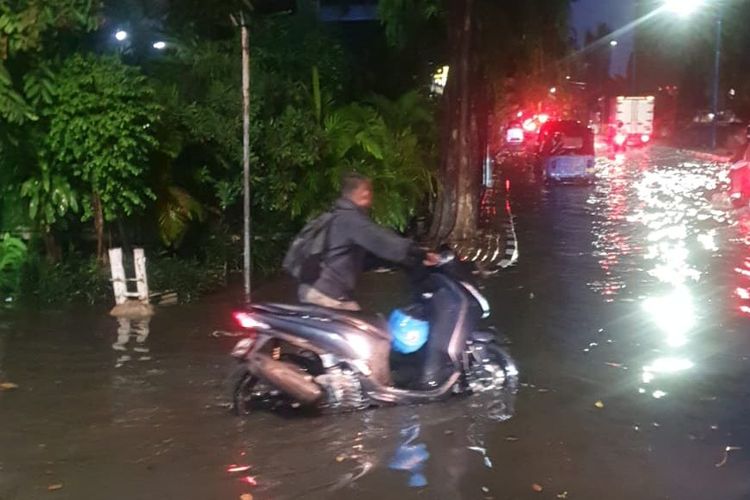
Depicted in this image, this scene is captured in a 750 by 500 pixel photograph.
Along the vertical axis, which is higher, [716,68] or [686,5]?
[686,5]

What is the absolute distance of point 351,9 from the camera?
75.2 feet

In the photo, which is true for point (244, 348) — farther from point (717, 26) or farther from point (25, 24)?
point (717, 26)

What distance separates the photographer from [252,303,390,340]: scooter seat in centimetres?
687

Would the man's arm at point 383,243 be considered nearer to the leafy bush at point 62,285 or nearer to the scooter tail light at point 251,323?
the scooter tail light at point 251,323

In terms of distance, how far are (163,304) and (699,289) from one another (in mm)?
6044

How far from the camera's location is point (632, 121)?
54.8 metres

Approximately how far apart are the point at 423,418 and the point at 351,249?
122cm

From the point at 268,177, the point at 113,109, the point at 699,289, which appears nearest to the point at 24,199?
the point at 113,109

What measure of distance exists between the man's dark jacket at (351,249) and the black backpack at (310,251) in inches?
1.3

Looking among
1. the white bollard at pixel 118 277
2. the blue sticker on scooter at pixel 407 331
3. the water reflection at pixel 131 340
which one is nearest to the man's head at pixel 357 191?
the blue sticker on scooter at pixel 407 331

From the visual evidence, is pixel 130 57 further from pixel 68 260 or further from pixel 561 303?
pixel 561 303

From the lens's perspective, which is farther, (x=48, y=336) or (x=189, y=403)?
(x=48, y=336)

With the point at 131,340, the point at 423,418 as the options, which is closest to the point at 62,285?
the point at 131,340

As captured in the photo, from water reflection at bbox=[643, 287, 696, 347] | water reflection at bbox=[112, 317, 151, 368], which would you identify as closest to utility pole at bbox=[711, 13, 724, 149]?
water reflection at bbox=[643, 287, 696, 347]
